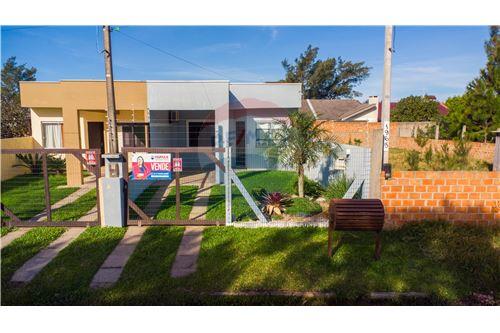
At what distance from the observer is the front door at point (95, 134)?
1384 cm

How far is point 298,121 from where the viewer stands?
8195mm

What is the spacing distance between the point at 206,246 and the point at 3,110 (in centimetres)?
1970

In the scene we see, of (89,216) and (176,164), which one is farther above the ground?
(176,164)

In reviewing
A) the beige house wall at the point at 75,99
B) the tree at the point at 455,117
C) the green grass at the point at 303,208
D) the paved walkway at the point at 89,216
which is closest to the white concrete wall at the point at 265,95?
the beige house wall at the point at 75,99

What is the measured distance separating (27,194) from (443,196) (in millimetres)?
10219

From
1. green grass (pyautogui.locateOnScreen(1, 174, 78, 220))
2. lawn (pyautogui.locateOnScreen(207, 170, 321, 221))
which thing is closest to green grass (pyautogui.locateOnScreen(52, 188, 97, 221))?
green grass (pyautogui.locateOnScreen(1, 174, 78, 220))

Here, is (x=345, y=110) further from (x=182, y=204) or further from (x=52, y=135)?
(x=182, y=204)

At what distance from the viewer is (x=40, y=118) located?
12.8 metres

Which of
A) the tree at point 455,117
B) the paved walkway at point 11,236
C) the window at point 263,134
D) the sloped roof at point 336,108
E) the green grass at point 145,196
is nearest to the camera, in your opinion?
the paved walkway at point 11,236

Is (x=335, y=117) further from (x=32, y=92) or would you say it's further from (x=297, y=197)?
(x=32, y=92)

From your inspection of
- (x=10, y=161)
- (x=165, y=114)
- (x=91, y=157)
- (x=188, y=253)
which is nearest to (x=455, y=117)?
(x=165, y=114)

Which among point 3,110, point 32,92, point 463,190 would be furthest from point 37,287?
point 3,110

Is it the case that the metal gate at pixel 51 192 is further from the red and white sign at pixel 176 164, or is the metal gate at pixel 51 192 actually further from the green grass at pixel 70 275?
the red and white sign at pixel 176 164

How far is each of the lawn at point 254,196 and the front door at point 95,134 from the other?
7.54m
